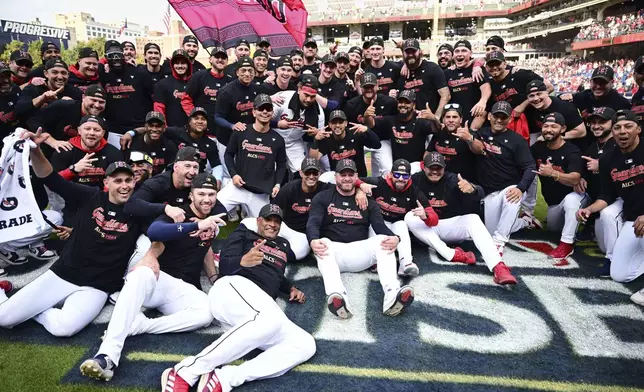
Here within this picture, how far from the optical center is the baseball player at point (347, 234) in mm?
4781

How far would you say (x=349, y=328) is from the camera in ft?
13.9

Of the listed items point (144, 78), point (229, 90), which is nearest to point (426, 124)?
point (229, 90)

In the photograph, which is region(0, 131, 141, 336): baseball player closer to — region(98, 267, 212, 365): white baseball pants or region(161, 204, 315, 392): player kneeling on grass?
region(98, 267, 212, 365): white baseball pants

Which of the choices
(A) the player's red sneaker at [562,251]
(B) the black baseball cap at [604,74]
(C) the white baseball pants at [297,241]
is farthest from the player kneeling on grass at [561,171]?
(C) the white baseball pants at [297,241]

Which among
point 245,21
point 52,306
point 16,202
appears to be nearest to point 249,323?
point 52,306

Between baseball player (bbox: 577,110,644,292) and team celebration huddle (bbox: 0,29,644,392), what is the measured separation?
0.02 m

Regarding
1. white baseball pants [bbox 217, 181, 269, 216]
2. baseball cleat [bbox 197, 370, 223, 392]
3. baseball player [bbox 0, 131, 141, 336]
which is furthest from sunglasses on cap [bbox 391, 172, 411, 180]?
baseball cleat [bbox 197, 370, 223, 392]

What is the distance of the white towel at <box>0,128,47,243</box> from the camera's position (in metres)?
4.93

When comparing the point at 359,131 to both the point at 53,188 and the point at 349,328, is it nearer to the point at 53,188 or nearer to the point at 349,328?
the point at 349,328

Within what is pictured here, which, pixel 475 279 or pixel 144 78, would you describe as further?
pixel 144 78

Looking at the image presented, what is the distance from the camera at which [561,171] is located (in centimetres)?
620

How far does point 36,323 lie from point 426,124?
5.43 m

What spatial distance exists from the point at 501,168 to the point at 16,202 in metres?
6.14

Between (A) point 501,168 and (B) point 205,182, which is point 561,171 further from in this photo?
(B) point 205,182
